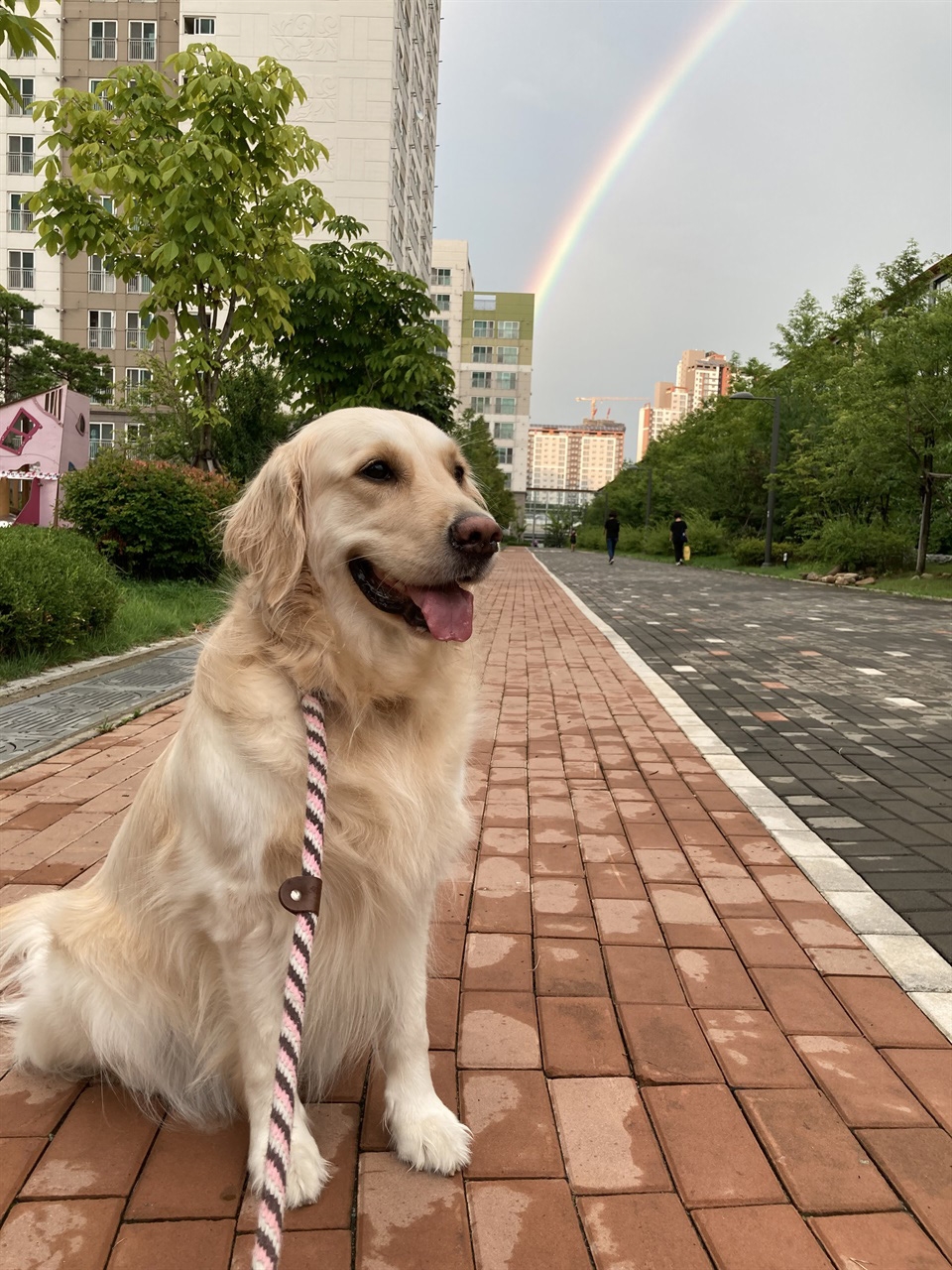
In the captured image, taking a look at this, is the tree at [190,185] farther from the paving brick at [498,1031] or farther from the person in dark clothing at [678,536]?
the person in dark clothing at [678,536]

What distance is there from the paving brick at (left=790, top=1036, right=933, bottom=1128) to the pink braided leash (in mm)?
1390

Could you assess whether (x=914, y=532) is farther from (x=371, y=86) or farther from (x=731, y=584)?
(x=371, y=86)

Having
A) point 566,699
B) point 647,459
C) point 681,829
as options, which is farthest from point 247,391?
point 647,459

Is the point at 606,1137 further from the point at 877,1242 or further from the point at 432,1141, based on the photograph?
the point at 877,1242

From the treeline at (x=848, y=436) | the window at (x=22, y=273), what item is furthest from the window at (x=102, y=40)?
the treeline at (x=848, y=436)

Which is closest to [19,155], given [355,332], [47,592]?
[355,332]

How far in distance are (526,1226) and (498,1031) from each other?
704 mm

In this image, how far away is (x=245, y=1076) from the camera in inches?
71.7

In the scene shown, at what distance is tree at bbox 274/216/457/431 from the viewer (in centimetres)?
1373

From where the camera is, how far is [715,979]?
2.69 meters

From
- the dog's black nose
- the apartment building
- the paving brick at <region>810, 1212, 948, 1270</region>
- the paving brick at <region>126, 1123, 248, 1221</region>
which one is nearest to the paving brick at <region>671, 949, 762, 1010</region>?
the paving brick at <region>810, 1212, 948, 1270</region>

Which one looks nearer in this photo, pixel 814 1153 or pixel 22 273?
pixel 814 1153

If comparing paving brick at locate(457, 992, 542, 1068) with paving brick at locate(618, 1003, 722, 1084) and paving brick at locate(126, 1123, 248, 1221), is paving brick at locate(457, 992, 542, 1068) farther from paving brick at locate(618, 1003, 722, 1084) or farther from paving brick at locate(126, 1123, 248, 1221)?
paving brick at locate(126, 1123, 248, 1221)

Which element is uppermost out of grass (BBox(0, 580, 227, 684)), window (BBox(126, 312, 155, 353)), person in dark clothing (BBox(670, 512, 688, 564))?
window (BBox(126, 312, 155, 353))
